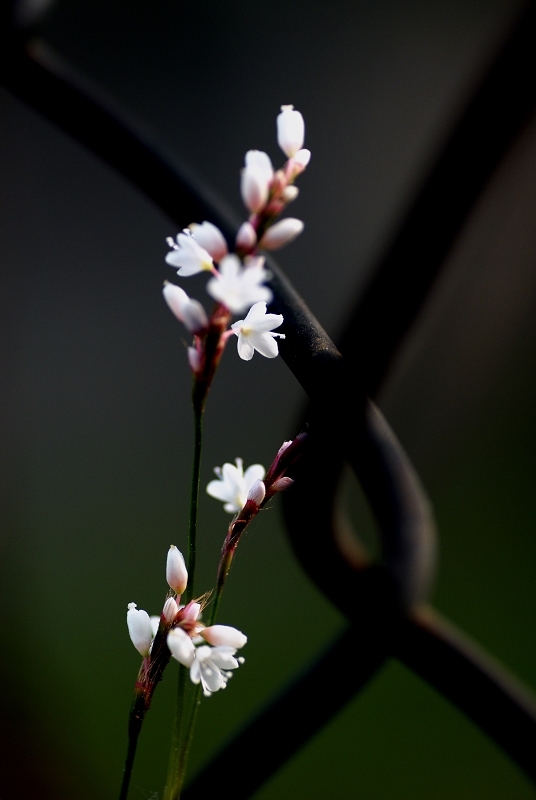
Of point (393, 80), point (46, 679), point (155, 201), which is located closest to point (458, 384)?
point (393, 80)

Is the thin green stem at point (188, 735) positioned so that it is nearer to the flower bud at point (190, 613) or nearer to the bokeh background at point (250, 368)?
the flower bud at point (190, 613)

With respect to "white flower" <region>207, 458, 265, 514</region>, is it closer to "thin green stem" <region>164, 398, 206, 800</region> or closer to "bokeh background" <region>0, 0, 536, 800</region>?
"thin green stem" <region>164, 398, 206, 800</region>

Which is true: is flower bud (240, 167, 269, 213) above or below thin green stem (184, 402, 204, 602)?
above

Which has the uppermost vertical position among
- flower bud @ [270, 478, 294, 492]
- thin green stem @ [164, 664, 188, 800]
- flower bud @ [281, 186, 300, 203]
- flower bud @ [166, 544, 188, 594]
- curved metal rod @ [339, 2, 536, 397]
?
curved metal rod @ [339, 2, 536, 397]

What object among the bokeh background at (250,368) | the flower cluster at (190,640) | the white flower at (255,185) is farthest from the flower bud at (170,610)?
the bokeh background at (250,368)

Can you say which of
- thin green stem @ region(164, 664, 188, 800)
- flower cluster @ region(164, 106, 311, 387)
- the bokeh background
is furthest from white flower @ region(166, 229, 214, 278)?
the bokeh background

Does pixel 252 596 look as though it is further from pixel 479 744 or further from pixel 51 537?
pixel 479 744
